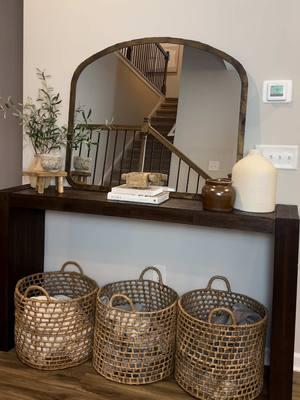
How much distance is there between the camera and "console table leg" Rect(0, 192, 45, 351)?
2057 mm

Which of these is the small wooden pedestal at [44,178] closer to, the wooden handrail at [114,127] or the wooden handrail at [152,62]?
the wooden handrail at [114,127]

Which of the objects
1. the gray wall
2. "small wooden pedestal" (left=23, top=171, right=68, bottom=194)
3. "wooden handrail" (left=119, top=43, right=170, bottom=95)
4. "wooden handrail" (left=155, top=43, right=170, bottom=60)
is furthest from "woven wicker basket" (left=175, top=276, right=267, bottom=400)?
the gray wall

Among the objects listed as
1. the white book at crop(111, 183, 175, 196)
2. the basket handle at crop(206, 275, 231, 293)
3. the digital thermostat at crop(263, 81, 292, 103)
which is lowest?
the basket handle at crop(206, 275, 231, 293)

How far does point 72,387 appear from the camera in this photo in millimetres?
1861

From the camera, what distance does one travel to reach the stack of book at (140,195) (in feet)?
6.21

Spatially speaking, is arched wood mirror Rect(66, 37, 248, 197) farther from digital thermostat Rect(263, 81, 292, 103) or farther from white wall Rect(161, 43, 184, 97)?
Answer: digital thermostat Rect(263, 81, 292, 103)

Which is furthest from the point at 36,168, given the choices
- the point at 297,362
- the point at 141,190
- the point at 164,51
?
the point at 297,362

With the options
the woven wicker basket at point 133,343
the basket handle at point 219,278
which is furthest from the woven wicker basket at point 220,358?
the basket handle at point 219,278

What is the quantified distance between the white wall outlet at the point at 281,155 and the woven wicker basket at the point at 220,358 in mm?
716

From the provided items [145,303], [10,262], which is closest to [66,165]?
[10,262]

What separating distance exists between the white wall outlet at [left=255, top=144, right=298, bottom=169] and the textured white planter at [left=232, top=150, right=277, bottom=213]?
0.18 meters

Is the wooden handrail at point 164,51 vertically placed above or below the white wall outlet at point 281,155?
above

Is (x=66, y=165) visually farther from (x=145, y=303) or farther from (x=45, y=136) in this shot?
(x=145, y=303)

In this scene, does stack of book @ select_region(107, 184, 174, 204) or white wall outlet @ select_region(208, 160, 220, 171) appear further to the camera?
white wall outlet @ select_region(208, 160, 220, 171)
